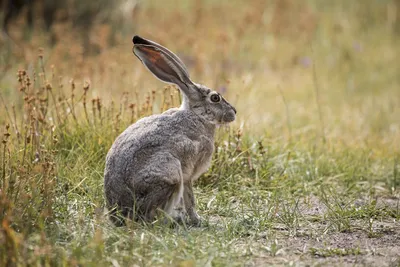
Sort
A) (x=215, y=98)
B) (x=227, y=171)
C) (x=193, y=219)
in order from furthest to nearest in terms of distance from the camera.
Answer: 1. (x=227, y=171)
2. (x=215, y=98)
3. (x=193, y=219)

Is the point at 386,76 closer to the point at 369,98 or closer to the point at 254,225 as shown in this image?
the point at 369,98

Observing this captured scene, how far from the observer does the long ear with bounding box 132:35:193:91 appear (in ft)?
15.8

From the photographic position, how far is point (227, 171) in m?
5.71

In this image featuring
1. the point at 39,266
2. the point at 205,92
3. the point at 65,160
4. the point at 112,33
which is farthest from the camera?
the point at 112,33

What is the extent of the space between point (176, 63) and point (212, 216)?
45.3 inches

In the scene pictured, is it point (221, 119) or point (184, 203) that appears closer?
point (184, 203)

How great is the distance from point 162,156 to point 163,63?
819 millimetres

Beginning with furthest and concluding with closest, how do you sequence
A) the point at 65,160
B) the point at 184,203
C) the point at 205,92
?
1. the point at 65,160
2. the point at 205,92
3. the point at 184,203

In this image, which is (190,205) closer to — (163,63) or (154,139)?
(154,139)

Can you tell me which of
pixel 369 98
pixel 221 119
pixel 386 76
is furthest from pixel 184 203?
pixel 386 76

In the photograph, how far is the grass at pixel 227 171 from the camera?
158 inches

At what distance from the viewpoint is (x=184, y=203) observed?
15.2 ft

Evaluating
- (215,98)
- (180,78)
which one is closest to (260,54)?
(215,98)

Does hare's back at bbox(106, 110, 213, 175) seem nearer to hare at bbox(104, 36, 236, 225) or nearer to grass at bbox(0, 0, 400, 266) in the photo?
hare at bbox(104, 36, 236, 225)
